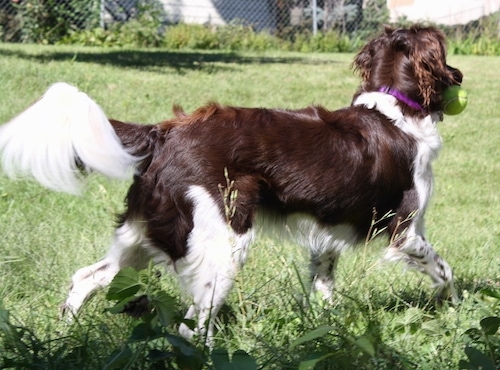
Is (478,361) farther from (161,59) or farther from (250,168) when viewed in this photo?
(161,59)

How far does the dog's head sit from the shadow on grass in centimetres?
853

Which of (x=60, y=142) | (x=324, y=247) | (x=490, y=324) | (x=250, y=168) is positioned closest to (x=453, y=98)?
(x=324, y=247)

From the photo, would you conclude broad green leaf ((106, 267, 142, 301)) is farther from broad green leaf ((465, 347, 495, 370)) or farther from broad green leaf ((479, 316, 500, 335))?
broad green leaf ((479, 316, 500, 335))

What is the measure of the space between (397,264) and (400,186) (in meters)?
0.61

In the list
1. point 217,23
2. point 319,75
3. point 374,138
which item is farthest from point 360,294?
point 217,23

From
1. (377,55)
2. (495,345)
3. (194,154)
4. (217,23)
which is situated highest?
(377,55)

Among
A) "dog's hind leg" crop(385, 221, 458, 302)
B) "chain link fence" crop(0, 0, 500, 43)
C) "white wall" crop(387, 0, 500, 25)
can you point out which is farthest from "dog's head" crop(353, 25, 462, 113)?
"white wall" crop(387, 0, 500, 25)

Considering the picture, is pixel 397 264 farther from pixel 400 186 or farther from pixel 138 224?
pixel 138 224

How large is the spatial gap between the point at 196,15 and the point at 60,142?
18.8 meters

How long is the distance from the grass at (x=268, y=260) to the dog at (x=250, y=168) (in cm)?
18

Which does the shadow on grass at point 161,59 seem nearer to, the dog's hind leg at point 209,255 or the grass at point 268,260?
the grass at point 268,260

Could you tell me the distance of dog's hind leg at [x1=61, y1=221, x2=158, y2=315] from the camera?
421cm

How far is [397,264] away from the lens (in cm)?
494

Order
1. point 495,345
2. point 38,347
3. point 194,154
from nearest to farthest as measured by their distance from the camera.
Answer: point 38,347, point 495,345, point 194,154
